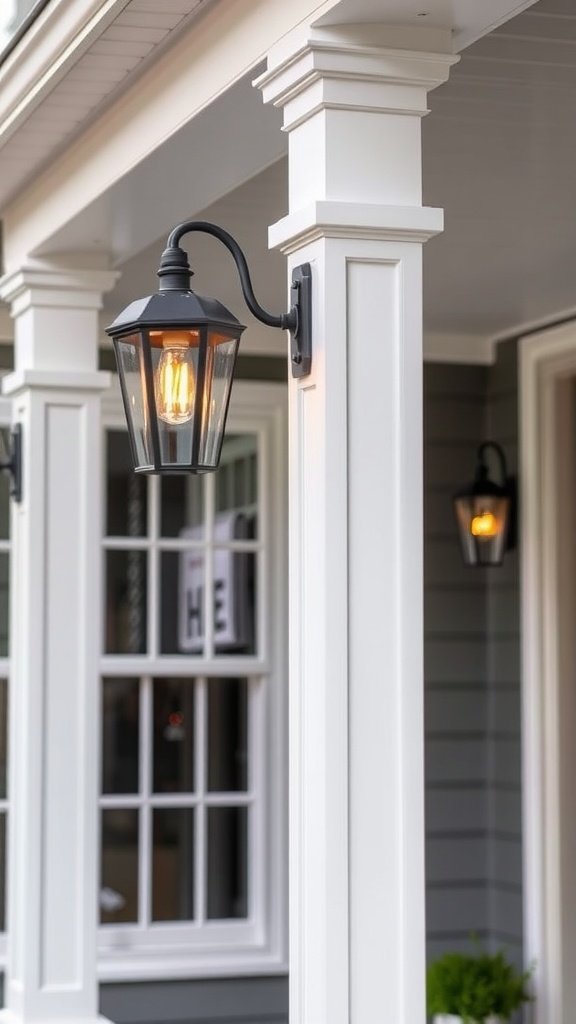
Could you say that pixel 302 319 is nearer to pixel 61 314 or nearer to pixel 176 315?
pixel 176 315

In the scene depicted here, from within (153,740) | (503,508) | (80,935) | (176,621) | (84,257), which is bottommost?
(80,935)

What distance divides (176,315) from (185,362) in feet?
0.25

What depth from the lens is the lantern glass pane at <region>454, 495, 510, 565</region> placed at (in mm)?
6215

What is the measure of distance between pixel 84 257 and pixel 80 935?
1884 mm

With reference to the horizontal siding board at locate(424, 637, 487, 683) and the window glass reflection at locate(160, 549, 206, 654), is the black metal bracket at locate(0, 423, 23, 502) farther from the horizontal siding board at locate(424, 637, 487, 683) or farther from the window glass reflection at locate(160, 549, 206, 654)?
the horizontal siding board at locate(424, 637, 487, 683)

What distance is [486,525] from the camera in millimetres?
6250

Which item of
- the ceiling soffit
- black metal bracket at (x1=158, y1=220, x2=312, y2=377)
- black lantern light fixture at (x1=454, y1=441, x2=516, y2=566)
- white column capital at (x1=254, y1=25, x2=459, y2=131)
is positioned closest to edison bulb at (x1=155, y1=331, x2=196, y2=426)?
black metal bracket at (x1=158, y1=220, x2=312, y2=377)

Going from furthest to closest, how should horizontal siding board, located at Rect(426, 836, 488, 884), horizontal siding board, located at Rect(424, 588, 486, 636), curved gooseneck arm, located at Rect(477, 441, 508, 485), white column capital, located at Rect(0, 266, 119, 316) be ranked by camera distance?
horizontal siding board, located at Rect(424, 588, 486, 636), horizontal siding board, located at Rect(426, 836, 488, 884), curved gooseneck arm, located at Rect(477, 441, 508, 485), white column capital, located at Rect(0, 266, 119, 316)

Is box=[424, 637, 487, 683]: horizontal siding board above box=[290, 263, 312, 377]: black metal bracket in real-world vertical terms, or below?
below

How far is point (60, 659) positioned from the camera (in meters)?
4.54

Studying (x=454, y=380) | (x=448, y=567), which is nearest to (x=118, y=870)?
(x=448, y=567)

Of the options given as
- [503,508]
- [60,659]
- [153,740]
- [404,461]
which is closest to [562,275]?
[503,508]

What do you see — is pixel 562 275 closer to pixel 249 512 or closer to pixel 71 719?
pixel 249 512

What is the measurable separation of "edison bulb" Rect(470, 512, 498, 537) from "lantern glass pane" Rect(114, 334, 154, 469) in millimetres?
3678
